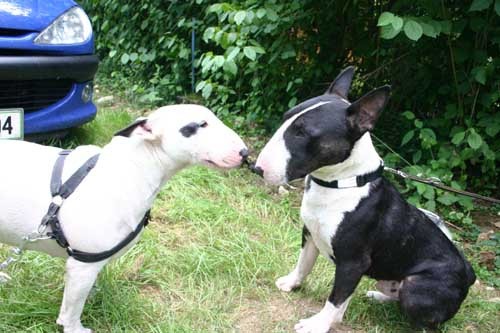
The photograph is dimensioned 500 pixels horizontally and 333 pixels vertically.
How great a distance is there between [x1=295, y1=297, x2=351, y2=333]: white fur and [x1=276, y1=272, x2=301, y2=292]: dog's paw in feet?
0.95

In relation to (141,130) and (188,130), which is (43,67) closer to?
(141,130)

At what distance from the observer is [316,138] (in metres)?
2.06

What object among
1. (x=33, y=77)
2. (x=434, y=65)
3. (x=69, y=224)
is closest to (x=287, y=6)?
(x=434, y=65)

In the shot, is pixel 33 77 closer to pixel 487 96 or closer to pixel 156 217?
pixel 156 217

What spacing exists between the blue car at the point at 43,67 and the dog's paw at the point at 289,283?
1817 mm

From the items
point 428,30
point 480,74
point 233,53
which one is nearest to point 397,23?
point 428,30

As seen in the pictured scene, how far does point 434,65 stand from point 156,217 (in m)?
2.61

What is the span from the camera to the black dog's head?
81.2 inches

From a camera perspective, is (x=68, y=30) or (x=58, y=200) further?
(x=68, y=30)

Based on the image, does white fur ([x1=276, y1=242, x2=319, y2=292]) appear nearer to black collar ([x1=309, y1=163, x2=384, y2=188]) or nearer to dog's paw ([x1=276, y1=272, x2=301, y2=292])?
dog's paw ([x1=276, y1=272, x2=301, y2=292])

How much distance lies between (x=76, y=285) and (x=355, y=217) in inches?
46.9

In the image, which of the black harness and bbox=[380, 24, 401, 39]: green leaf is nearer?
the black harness

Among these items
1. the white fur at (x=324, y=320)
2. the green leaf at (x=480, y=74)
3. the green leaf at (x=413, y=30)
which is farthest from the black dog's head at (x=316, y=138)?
the green leaf at (x=480, y=74)

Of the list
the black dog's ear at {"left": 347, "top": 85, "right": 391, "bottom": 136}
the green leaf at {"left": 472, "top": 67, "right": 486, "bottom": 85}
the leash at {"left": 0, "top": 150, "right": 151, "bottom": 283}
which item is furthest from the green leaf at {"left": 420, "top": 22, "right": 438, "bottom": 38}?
the leash at {"left": 0, "top": 150, "right": 151, "bottom": 283}
